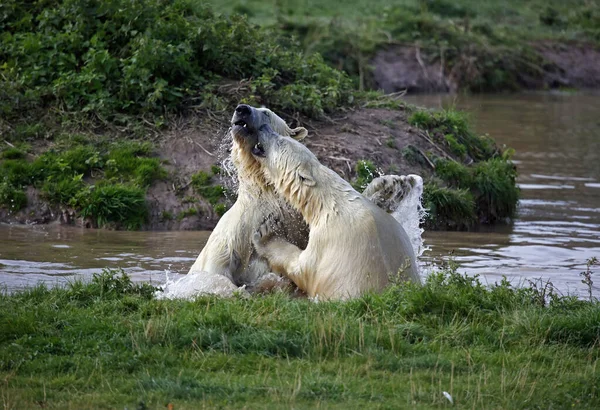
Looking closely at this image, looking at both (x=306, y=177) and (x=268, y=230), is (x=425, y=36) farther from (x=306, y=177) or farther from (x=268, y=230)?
(x=306, y=177)

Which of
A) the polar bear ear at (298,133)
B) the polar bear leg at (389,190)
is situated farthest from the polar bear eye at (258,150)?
the polar bear ear at (298,133)

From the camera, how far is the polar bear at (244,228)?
7.94m

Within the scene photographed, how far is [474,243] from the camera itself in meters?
12.2

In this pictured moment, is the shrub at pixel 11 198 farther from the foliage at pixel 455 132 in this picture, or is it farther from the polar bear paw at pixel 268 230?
the foliage at pixel 455 132

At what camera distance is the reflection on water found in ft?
36.0

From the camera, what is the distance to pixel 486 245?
478 inches

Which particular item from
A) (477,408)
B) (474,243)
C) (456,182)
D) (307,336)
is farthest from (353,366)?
(456,182)

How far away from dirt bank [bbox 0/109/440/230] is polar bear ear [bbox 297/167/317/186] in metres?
4.91

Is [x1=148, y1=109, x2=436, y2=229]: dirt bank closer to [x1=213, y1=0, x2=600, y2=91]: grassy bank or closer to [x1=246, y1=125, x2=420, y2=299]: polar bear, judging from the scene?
[x1=246, y1=125, x2=420, y2=299]: polar bear

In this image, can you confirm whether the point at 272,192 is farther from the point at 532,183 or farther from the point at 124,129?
the point at 532,183

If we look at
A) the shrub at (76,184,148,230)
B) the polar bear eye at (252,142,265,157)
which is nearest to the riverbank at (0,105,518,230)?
the shrub at (76,184,148,230)

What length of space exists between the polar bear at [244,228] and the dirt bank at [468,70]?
16.3 m

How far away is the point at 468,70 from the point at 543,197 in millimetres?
13186

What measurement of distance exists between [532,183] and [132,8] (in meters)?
6.80
